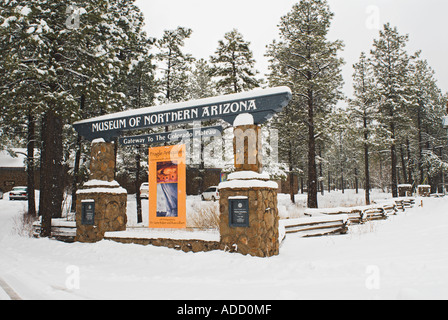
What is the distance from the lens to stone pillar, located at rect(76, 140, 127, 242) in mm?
9977

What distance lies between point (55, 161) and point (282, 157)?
17887 millimetres

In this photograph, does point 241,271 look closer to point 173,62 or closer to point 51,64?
point 51,64

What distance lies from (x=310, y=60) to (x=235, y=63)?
488 cm

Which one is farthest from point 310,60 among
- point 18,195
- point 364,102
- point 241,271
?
point 18,195

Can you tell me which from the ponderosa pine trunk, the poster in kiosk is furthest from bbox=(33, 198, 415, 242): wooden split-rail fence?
the poster in kiosk

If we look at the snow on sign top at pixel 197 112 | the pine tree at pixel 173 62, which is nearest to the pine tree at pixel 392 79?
the pine tree at pixel 173 62

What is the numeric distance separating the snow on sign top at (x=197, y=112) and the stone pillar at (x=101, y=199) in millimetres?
613

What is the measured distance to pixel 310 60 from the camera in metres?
20.2

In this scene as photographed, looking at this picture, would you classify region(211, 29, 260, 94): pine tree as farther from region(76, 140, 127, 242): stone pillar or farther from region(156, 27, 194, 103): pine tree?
region(76, 140, 127, 242): stone pillar

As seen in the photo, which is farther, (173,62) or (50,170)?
(173,62)

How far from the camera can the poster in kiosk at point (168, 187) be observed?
9672mm

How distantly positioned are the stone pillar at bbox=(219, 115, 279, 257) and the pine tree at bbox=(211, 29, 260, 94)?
14.3 metres
